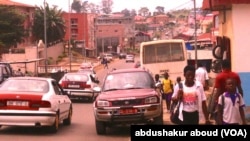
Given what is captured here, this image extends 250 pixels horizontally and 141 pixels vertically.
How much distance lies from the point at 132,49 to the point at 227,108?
158 meters

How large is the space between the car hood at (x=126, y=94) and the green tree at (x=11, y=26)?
65.3 meters

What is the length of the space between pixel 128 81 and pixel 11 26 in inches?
2640

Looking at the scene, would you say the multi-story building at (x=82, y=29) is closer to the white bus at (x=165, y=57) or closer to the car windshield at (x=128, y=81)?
the white bus at (x=165, y=57)

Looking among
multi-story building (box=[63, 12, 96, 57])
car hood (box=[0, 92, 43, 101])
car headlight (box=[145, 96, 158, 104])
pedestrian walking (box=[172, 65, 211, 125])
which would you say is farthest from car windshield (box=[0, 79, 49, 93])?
multi-story building (box=[63, 12, 96, 57])

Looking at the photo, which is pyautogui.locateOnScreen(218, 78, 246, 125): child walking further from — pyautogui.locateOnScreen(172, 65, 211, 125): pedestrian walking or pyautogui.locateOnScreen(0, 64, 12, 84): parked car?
pyautogui.locateOnScreen(0, 64, 12, 84): parked car

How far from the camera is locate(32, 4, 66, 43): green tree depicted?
104 meters

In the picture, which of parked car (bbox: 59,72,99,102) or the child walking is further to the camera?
parked car (bbox: 59,72,99,102)

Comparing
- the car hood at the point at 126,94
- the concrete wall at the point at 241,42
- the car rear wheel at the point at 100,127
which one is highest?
the concrete wall at the point at 241,42

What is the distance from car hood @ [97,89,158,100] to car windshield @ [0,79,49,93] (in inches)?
62.2

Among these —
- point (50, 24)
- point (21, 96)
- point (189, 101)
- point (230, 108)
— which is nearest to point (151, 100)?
point (21, 96)

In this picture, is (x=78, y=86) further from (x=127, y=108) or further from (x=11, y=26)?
(x=11, y=26)

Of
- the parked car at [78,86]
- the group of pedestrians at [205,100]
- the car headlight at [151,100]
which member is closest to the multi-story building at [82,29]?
the parked car at [78,86]

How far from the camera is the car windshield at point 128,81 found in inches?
652

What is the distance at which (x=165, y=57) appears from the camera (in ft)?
106
